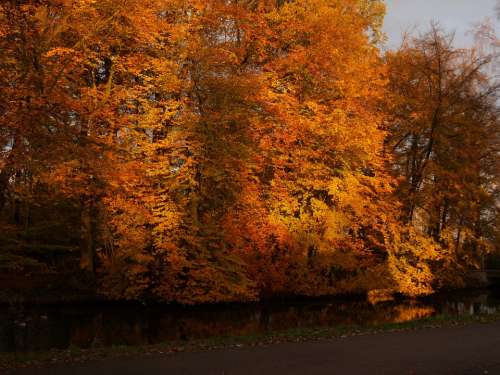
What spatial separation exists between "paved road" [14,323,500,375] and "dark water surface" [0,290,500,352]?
5.53 metres

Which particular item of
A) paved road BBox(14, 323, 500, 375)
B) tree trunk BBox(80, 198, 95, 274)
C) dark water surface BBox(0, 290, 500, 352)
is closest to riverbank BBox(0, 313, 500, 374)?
paved road BBox(14, 323, 500, 375)

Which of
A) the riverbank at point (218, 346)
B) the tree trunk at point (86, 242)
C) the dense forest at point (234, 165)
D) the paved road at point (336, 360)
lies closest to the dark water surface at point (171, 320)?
the dense forest at point (234, 165)

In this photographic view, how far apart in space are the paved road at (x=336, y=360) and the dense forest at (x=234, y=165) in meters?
8.16

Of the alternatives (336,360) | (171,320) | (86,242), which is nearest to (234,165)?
(171,320)

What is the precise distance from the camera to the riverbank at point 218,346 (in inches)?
377

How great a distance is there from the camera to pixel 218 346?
11.2 metres

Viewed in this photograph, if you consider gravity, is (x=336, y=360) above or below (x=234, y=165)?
below

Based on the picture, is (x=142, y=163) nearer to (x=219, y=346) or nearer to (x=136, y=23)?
(x=136, y=23)

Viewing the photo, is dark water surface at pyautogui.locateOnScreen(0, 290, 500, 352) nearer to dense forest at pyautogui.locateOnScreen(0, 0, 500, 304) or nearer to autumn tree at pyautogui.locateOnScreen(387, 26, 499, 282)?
dense forest at pyautogui.locateOnScreen(0, 0, 500, 304)

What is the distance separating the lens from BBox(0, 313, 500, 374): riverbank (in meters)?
9.59

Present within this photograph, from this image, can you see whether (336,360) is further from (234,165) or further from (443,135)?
(443,135)

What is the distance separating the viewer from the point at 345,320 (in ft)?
65.1

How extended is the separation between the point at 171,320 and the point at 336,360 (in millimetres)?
10701

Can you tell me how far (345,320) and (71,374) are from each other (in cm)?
1293
